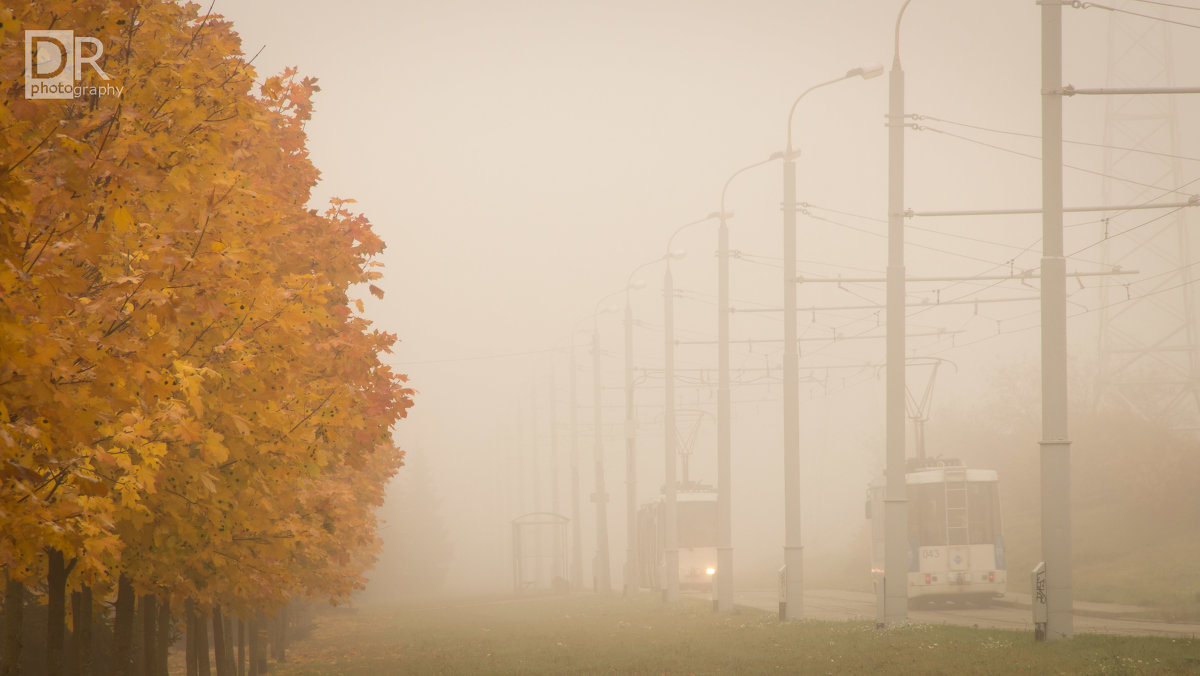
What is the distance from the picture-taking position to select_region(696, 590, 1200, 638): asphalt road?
909 inches

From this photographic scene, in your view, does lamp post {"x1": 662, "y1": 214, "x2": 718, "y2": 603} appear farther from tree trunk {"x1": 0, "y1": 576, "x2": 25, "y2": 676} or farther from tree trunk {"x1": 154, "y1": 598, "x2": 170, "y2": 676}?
tree trunk {"x1": 0, "y1": 576, "x2": 25, "y2": 676}

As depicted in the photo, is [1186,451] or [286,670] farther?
[1186,451]

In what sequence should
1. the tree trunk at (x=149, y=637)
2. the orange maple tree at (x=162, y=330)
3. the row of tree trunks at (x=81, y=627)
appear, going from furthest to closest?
1. the tree trunk at (x=149, y=637)
2. the row of tree trunks at (x=81, y=627)
3. the orange maple tree at (x=162, y=330)

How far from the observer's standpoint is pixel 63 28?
8039 mm

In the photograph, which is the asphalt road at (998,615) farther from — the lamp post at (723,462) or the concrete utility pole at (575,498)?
the concrete utility pole at (575,498)

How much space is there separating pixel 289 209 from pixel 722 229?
2250 cm

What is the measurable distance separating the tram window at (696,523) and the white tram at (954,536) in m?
16.0

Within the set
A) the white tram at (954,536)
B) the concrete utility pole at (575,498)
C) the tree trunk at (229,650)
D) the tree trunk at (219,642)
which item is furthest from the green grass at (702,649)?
the concrete utility pole at (575,498)

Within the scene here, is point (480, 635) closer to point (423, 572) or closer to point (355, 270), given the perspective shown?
point (355, 270)

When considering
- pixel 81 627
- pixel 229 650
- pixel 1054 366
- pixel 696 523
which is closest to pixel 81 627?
pixel 81 627

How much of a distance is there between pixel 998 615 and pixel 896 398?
972cm

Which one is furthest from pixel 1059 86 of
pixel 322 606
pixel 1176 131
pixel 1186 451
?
pixel 322 606

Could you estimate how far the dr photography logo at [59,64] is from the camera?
7672 millimetres

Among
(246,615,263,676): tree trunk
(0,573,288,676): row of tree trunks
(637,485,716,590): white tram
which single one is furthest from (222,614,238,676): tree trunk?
(637,485,716,590): white tram
